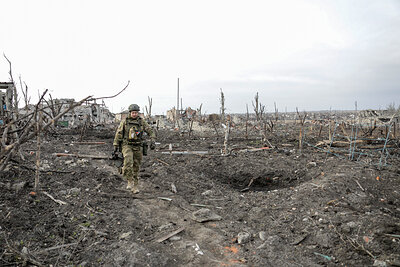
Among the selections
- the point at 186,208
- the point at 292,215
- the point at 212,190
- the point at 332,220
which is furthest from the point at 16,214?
the point at 332,220

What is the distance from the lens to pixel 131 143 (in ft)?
19.4

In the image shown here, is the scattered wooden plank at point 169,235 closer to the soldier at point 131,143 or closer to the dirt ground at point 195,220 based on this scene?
the dirt ground at point 195,220

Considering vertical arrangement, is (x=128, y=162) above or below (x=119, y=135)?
below

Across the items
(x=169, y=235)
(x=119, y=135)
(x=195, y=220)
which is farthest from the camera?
(x=119, y=135)

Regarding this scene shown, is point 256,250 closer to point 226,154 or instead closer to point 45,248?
point 45,248

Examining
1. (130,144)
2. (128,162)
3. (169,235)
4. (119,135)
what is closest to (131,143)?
(130,144)

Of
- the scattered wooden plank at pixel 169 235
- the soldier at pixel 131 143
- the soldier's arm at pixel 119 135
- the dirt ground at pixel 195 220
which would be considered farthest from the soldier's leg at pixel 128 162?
the scattered wooden plank at pixel 169 235

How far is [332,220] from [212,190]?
278cm

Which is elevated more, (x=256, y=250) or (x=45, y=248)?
(x=45, y=248)

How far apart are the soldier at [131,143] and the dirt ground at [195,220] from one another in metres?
0.41

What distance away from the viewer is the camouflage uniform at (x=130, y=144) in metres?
5.76

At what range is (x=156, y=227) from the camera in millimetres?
4336

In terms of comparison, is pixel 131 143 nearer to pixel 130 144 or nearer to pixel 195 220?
pixel 130 144

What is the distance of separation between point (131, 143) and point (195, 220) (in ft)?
7.58
